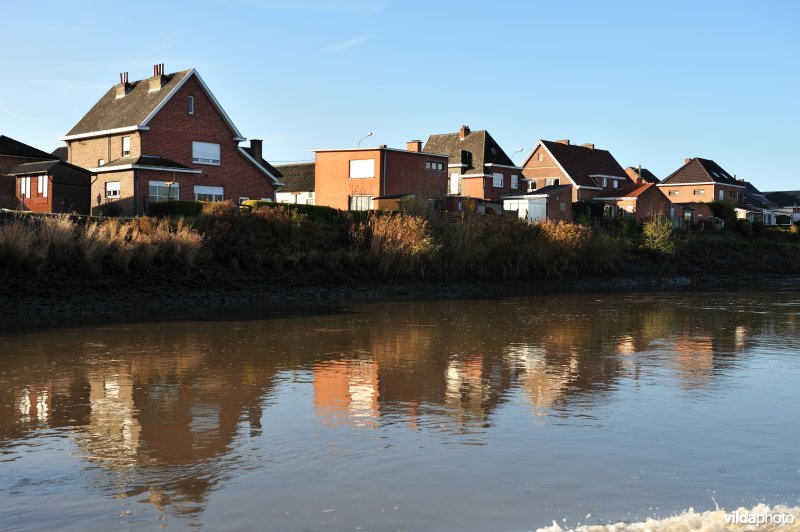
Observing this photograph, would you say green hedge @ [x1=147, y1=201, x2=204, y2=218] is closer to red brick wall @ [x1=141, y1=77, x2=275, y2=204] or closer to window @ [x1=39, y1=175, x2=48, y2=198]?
window @ [x1=39, y1=175, x2=48, y2=198]

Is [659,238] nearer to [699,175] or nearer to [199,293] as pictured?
[199,293]

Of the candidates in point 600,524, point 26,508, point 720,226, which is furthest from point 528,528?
point 720,226

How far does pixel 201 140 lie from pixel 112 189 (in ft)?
22.4

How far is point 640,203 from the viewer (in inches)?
3076

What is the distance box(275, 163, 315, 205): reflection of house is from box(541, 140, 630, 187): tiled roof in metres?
30.0

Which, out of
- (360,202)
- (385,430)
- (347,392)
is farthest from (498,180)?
(385,430)

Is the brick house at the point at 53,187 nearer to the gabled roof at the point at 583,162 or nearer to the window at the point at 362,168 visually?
the window at the point at 362,168

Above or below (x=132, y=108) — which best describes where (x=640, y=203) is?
below

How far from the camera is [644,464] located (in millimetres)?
9258

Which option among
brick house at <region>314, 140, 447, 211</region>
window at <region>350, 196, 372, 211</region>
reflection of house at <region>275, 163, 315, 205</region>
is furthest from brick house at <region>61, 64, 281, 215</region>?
reflection of house at <region>275, 163, 315, 205</region>

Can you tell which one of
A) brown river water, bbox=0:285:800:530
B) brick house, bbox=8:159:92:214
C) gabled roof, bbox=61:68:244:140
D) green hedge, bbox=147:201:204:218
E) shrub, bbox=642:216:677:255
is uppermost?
gabled roof, bbox=61:68:244:140

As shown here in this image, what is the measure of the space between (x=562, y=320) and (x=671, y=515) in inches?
781

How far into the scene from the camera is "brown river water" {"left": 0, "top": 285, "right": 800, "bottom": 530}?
7797 millimetres

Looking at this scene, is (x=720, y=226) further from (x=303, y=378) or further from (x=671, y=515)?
(x=671, y=515)
